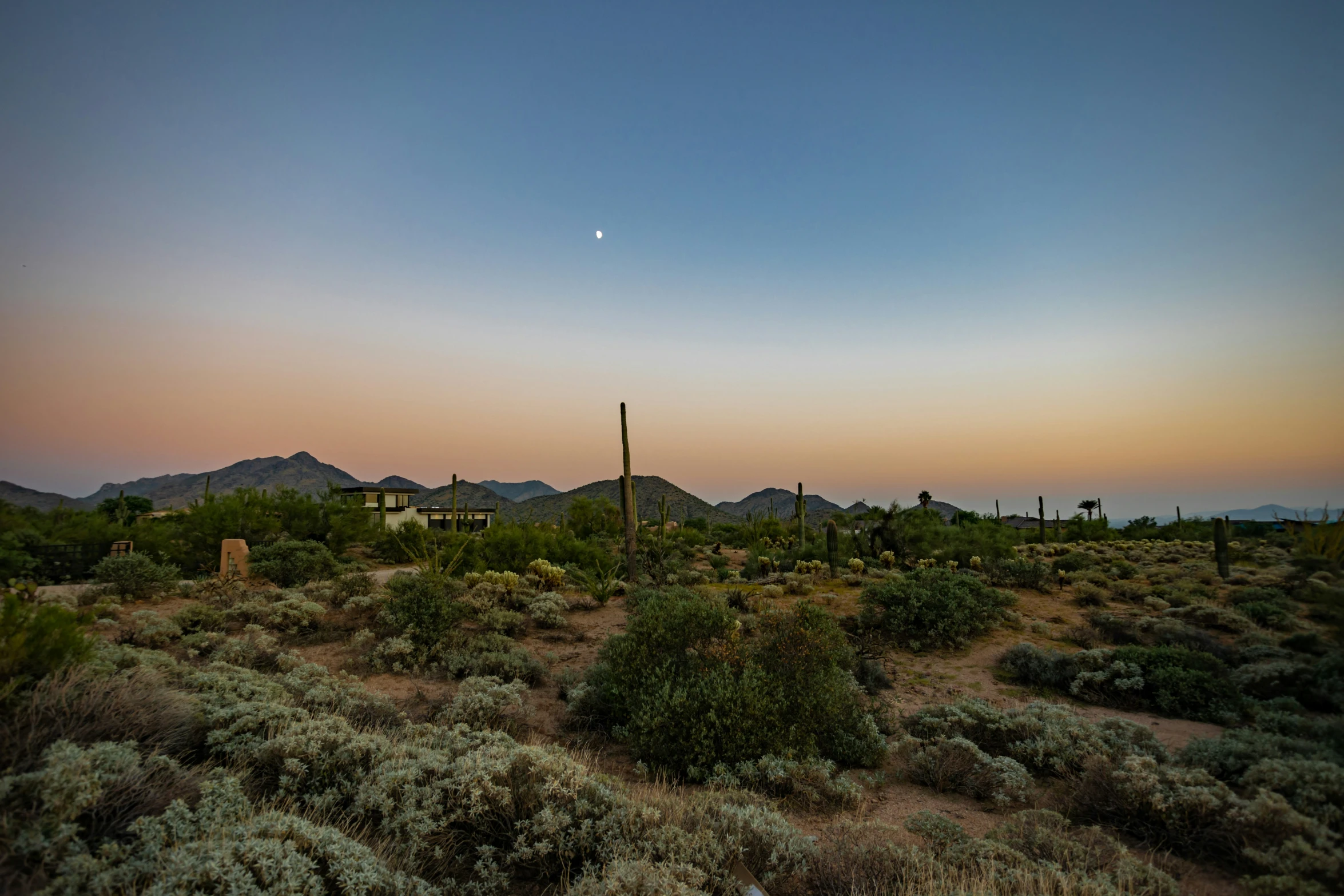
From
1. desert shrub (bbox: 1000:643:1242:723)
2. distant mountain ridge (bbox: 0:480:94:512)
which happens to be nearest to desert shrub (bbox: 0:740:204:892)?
desert shrub (bbox: 1000:643:1242:723)

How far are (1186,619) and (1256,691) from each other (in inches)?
397

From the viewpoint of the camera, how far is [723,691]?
7070 millimetres

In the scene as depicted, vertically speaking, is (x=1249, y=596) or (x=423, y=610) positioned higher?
(x=423, y=610)

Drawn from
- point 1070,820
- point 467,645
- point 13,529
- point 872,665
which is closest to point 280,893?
point 1070,820

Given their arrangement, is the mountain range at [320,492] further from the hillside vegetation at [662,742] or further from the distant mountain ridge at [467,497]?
the hillside vegetation at [662,742]

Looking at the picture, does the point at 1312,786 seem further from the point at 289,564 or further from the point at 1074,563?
the point at 1074,563

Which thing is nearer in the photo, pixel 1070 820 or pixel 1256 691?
pixel 1256 691

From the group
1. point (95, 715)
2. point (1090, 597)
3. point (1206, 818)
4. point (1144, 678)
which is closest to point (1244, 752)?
point (1206, 818)

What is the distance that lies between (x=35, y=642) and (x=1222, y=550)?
25.0 metres

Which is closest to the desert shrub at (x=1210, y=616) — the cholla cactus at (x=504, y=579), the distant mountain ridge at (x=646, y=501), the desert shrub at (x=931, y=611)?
the desert shrub at (x=931, y=611)

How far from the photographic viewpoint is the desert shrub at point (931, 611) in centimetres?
1260

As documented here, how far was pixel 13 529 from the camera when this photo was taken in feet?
68.0

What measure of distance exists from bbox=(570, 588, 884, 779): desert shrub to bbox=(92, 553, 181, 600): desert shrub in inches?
444

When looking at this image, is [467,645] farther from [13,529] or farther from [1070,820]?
[13,529]
